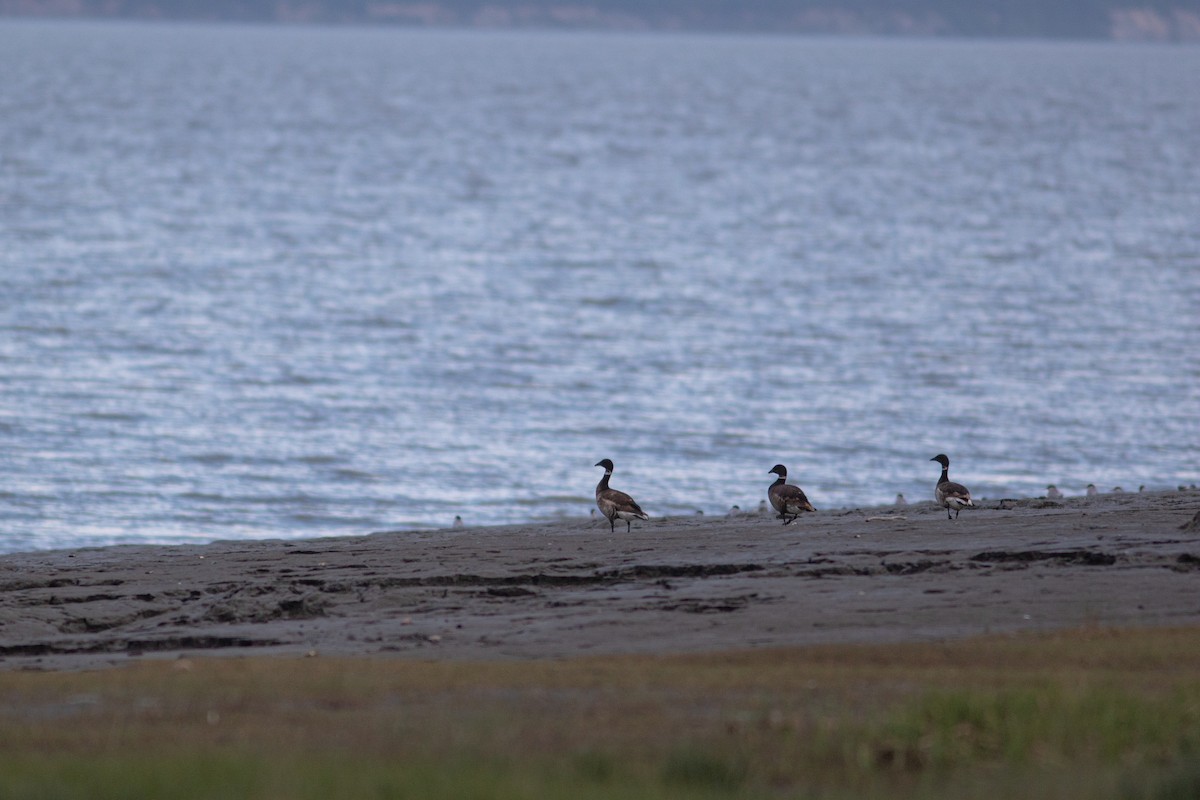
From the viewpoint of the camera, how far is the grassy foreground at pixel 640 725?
759cm

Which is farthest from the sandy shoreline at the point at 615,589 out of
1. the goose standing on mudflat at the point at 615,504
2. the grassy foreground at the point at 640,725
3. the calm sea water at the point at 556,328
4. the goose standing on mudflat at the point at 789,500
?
the calm sea water at the point at 556,328

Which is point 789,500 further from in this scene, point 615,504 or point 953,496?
point 615,504

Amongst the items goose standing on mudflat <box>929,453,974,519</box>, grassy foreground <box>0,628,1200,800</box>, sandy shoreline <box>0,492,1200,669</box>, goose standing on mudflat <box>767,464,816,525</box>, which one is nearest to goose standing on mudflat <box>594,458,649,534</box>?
sandy shoreline <box>0,492,1200,669</box>

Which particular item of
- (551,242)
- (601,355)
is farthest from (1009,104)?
(601,355)

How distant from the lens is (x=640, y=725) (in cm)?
878

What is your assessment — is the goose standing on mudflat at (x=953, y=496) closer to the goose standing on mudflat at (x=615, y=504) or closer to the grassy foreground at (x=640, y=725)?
the goose standing on mudflat at (x=615, y=504)

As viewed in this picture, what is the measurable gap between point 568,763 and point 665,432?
17.0 metres

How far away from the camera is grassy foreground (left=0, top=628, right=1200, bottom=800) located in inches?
299

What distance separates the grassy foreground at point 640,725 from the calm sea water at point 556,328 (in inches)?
396

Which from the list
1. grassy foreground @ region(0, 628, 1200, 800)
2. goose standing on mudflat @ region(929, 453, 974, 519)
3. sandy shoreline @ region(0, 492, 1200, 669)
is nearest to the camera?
grassy foreground @ region(0, 628, 1200, 800)

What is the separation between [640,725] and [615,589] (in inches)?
160

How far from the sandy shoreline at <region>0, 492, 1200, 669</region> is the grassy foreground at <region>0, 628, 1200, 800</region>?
747mm

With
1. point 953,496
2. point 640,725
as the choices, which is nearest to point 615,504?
point 953,496

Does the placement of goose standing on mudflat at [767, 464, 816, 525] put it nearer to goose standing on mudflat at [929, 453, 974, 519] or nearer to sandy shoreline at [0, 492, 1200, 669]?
sandy shoreline at [0, 492, 1200, 669]
